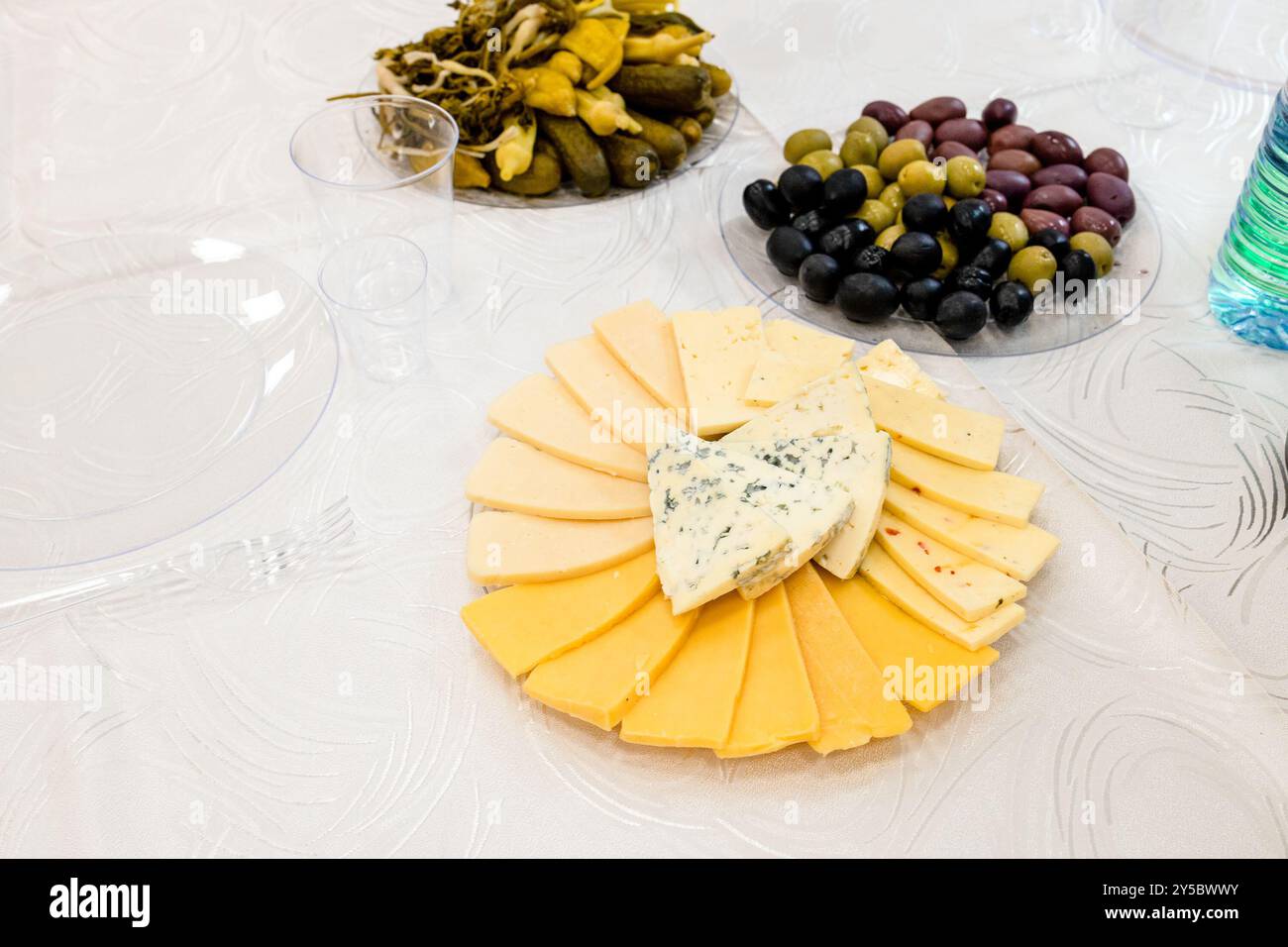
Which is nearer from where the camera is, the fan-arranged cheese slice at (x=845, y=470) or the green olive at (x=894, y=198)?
the fan-arranged cheese slice at (x=845, y=470)

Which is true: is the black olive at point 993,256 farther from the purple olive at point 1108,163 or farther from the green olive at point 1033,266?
the purple olive at point 1108,163

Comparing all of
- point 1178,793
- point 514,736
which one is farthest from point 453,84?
point 1178,793

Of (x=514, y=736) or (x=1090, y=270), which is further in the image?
(x=1090, y=270)

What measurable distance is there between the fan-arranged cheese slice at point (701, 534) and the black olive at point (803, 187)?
2.02 ft

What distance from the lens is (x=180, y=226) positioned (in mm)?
1815

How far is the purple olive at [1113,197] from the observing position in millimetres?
1723

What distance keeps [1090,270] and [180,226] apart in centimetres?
149

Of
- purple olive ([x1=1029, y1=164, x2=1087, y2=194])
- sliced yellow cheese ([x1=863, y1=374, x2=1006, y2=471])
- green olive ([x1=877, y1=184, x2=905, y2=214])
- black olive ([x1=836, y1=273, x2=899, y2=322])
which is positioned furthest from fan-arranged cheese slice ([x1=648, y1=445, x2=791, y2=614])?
purple olive ([x1=1029, y1=164, x2=1087, y2=194])

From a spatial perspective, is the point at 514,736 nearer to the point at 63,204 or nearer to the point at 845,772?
the point at 845,772

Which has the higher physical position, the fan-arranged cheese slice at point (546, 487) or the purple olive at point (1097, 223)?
the purple olive at point (1097, 223)

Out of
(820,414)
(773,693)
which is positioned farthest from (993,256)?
(773,693)

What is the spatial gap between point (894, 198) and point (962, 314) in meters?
0.27

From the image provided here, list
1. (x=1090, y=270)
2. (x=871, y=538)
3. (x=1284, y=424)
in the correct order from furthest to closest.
Answer: (x=1090, y=270)
(x=1284, y=424)
(x=871, y=538)

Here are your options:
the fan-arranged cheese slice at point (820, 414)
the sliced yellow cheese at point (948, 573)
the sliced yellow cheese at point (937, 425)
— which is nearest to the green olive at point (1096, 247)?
the sliced yellow cheese at point (937, 425)
